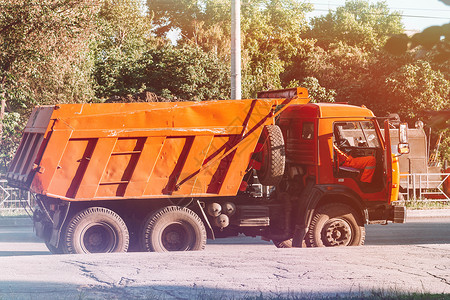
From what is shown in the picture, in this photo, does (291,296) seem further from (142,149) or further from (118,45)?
(118,45)

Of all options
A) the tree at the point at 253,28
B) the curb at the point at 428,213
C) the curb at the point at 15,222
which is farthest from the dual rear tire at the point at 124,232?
the tree at the point at 253,28

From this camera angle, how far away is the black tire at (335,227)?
10930mm

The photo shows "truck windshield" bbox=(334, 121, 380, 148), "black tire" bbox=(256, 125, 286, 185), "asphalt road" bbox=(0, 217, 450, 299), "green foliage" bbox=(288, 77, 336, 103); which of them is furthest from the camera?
"green foliage" bbox=(288, 77, 336, 103)

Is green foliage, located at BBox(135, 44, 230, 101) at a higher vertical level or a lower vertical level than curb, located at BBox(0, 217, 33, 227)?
higher

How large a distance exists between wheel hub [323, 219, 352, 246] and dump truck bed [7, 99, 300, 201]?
1727mm

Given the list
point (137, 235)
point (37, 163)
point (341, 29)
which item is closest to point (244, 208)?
point (137, 235)

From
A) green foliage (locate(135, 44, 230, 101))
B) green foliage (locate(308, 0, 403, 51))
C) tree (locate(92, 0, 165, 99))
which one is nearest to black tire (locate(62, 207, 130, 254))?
tree (locate(92, 0, 165, 99))

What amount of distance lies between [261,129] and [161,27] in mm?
47424

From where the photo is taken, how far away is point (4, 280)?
23.4 ft

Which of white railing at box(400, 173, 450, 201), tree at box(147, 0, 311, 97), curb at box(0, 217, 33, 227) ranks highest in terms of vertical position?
tree at box(147, 0, 311, 97)

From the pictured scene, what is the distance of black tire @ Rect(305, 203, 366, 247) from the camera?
10.9m

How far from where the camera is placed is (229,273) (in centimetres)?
769

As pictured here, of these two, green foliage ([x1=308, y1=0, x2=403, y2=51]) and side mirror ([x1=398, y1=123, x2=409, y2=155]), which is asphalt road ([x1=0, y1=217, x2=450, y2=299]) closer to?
side mirror ([x1=398, y1=123, x2=409, y2=155])

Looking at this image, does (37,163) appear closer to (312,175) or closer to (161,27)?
(312,175)
